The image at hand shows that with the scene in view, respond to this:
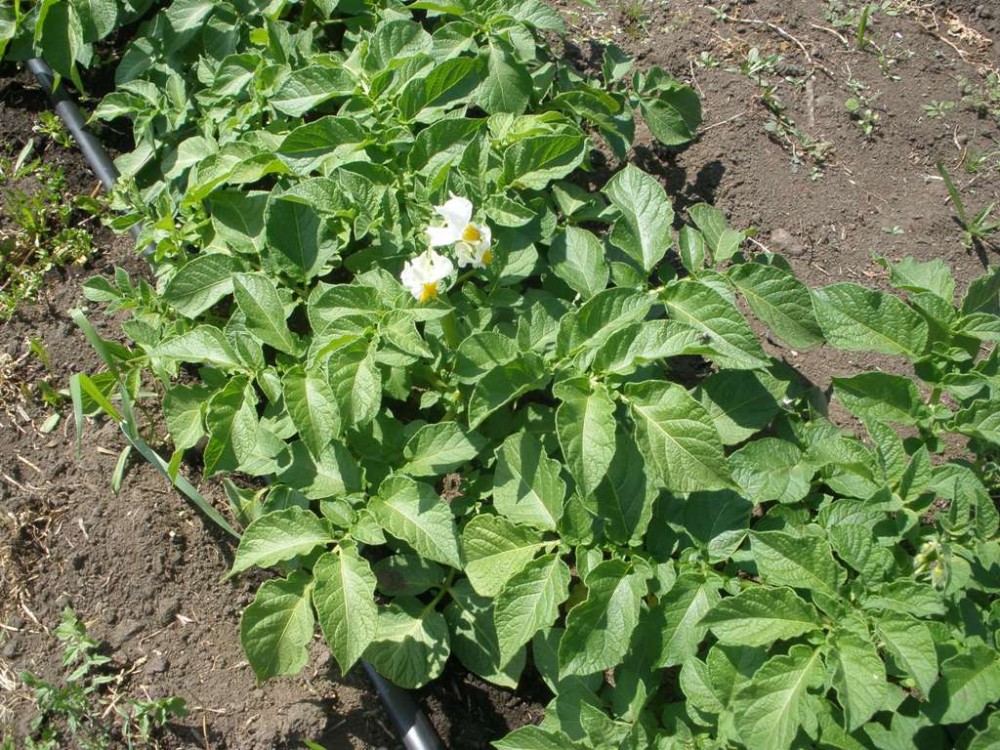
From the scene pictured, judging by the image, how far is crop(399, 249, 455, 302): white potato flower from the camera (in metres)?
1.72

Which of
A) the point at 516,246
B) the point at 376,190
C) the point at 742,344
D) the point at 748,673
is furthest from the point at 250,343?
the point at 748,673

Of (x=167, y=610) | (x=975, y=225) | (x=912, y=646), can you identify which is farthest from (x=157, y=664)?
(x=975, y=225)

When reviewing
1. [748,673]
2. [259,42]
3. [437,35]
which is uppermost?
[437,35]

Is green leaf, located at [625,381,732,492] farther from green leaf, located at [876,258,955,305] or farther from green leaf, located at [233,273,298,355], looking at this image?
green leaf, located at [233,273,298,355]

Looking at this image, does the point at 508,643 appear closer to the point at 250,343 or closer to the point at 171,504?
the point at 250,343

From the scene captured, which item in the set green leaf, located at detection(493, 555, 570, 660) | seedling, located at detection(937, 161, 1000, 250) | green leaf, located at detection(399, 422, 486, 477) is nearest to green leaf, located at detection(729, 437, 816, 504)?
green leaf, located at detection(493, 555, 570, 660)

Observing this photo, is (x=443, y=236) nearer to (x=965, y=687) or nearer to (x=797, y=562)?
(x=797, y=562)

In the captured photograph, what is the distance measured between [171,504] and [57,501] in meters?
0.31

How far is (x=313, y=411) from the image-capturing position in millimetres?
1851

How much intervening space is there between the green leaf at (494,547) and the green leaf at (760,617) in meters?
0.43

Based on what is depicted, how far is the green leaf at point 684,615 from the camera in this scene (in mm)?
1803

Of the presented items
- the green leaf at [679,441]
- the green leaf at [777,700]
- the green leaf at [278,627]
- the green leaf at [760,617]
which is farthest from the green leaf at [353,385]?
the green leaf at [777,700]

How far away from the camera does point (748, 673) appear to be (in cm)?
175

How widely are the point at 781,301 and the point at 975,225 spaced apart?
1.11 meters
